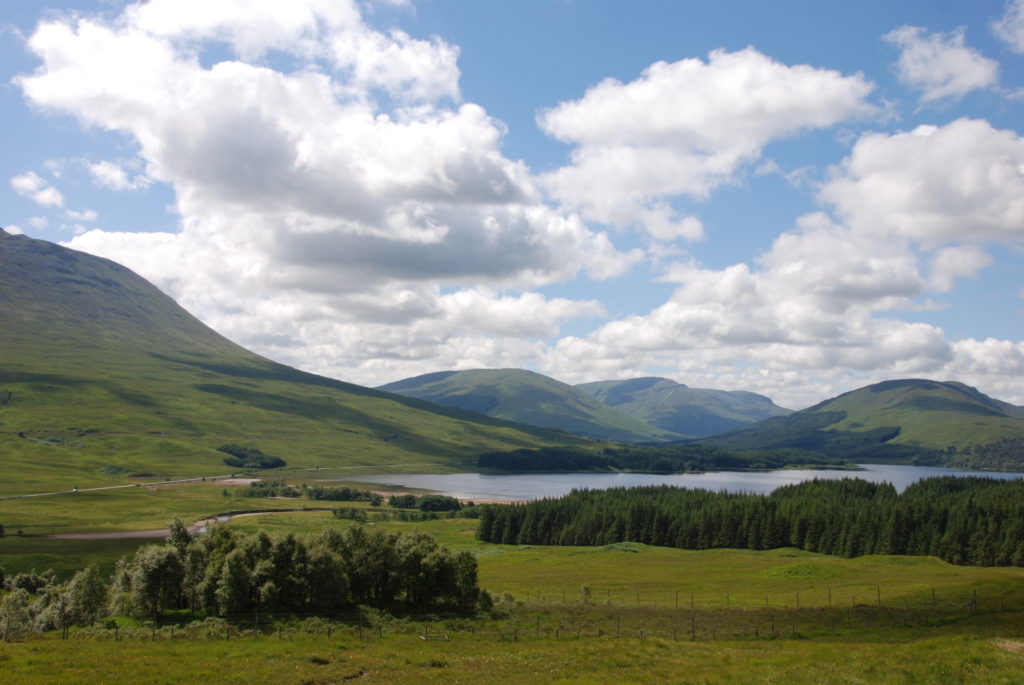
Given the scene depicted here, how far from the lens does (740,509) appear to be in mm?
167875

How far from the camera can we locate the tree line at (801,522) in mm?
139375

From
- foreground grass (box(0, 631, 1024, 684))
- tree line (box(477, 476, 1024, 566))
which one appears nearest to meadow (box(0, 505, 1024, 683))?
foreground grass (box(0, 631, 1024, 684))

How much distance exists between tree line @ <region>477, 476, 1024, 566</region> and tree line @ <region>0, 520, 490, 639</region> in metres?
111

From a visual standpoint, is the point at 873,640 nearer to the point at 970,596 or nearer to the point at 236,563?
the point at 970,596

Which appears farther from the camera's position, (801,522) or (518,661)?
(801,522)

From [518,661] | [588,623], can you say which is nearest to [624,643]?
[518,661]

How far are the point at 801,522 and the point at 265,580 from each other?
439 feet

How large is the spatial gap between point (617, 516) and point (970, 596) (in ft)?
375

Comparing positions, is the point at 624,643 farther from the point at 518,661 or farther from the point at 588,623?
the point at 588,623

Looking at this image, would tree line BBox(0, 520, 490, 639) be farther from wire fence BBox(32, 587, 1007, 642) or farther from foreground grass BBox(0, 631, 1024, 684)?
foreground grass BBox(0, 631, 1024, 684)

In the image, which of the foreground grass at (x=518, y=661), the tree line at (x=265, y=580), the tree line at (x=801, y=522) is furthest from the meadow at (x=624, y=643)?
the tree line at (x=801, y=522)

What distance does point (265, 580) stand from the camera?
62.1 meters

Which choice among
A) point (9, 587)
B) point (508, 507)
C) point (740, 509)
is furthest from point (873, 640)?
point (508, 507)

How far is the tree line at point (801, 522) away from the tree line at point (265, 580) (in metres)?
111
